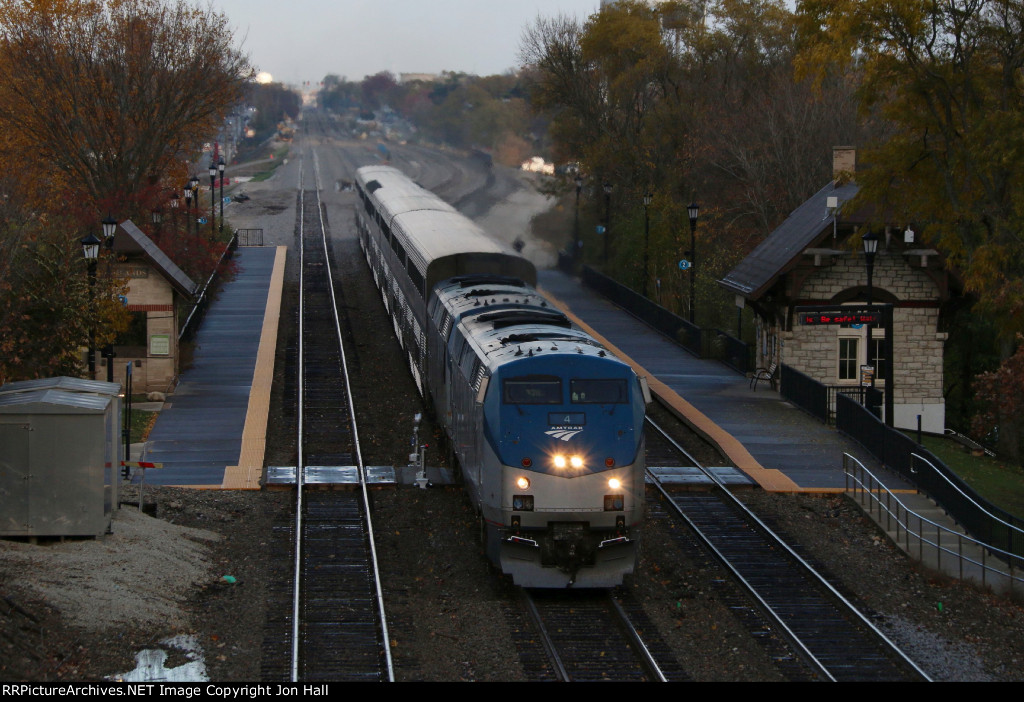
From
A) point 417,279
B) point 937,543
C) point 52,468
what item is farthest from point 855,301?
point 52,468

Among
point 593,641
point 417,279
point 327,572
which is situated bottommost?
point 593,641

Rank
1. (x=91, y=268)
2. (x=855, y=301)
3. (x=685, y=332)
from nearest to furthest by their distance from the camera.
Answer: (x=91, y=268) < (x=855, y=301) < (x=685, y=332)

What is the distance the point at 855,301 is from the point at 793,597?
57.7 feet

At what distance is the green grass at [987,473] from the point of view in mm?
23891

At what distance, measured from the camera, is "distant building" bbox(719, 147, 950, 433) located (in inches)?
1266

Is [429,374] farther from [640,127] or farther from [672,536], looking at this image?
[640,127]

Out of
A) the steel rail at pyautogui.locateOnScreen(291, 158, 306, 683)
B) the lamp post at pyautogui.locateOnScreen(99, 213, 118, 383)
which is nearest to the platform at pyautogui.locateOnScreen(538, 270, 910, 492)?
the steel rail at pyautogui.locateOnScreen(291, 158, 306, 683)

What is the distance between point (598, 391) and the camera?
649 inches

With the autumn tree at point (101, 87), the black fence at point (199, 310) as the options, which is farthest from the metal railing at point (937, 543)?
the autumn tree at point (101, 87)

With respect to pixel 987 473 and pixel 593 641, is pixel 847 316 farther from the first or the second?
pixel 593 641

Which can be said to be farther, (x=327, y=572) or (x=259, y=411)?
(x=259, y=411)

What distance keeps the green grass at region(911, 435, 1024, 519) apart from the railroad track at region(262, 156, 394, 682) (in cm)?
1129

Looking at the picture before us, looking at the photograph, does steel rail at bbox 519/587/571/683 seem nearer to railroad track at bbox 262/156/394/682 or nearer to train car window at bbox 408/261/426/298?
railroad track at bbox 262/156/394/682

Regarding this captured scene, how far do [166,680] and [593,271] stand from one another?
4094cm
